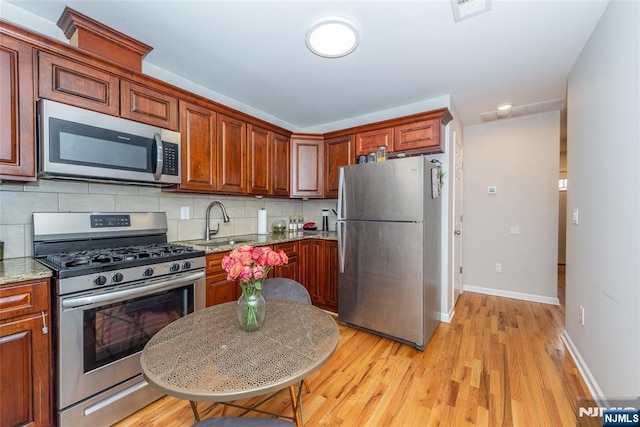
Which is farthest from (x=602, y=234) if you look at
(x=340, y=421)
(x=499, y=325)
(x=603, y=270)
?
(x=340, y=421)

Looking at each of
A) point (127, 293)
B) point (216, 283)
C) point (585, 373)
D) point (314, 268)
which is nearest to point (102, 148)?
point (127, 293)

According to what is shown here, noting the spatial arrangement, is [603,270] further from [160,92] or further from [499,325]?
[160,92]

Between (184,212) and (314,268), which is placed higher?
(184,212)

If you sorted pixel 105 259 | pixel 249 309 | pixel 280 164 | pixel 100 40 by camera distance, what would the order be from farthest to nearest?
pixel 280 164, pixel 100 40, pixel 105 259, pixel 249 309

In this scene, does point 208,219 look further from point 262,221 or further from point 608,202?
point 608,202

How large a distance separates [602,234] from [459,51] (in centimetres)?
165

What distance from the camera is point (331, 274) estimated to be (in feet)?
10.4

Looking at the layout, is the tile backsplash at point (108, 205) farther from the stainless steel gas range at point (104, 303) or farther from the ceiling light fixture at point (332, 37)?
the ceiling light fixture at point (332, 37)

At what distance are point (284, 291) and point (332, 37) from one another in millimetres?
1820

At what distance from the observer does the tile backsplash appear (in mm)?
1660

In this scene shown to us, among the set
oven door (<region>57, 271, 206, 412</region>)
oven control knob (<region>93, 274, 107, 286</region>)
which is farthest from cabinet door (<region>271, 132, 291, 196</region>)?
oven control knob (<region>93, 274, 107, 286</region>)

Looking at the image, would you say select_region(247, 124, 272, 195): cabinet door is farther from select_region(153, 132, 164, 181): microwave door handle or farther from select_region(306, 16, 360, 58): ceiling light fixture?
select_region(306, 16, 360, 58): ceiling light fixture

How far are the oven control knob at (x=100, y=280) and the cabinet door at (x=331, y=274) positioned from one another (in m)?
2.13

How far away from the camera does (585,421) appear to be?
155 cm
